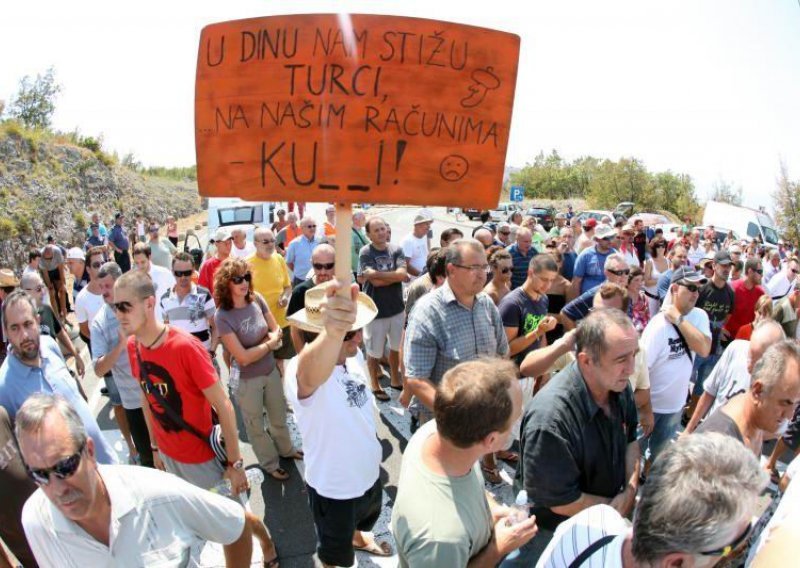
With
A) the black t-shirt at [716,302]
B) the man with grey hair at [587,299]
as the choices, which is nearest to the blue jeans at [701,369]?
the black t-shirt at [716,302]

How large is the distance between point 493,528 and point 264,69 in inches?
73.9

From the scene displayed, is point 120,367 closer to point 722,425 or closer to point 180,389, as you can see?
point 180,389

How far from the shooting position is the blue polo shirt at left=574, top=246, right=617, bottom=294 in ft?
20.4

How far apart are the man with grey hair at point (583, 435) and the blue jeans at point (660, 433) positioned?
1.73 m

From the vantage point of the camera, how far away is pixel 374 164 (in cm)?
181

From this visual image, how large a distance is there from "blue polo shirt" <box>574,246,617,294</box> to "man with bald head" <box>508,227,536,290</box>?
0.65 metres

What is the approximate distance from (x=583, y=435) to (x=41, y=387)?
292 centimetres

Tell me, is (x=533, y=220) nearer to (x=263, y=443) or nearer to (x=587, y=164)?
(x=263, y=443)

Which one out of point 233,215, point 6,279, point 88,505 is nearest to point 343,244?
point 88,505

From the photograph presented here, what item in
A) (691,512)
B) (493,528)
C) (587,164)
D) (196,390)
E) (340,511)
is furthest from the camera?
(587,164)

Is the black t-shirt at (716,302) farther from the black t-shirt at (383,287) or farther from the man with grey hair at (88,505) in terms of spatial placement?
the man with grey hair at (88,505)

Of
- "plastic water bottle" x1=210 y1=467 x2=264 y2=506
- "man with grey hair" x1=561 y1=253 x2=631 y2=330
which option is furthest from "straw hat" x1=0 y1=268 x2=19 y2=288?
"man with grey hair" x1=561 y1=253 x2=631 y2=330

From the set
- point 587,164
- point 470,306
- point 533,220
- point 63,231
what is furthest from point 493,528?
point 587,164

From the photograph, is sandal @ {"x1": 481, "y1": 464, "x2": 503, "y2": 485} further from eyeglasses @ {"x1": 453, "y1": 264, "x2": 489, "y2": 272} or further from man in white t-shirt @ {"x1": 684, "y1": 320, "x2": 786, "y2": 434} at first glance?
eyeglasses @ {"x1": 453, "y1": 264, "x2": 489, "y2": 272}
